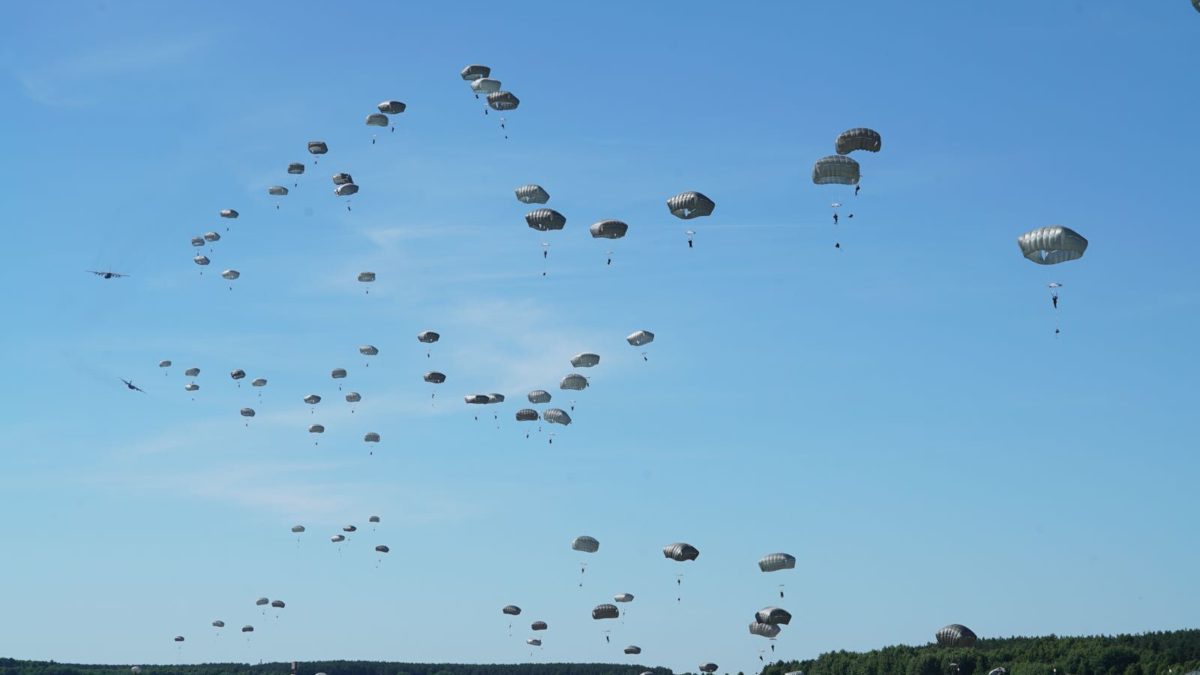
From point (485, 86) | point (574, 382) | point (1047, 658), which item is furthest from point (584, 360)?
point (1047, 658)

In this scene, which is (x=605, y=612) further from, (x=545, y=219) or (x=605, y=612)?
(x=545, y=219)

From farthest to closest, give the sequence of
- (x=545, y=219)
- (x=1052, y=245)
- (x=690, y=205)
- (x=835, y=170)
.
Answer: (x=545, y=219) < (x=690, y=205) < (x=835, y=170) < (x=1052, y=245)

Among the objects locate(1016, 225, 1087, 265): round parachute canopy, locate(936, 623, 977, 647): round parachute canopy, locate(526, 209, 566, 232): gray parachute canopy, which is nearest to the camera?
locate(1016, 225, 1087, 265): round parachute canopy

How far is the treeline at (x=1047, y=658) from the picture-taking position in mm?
144500

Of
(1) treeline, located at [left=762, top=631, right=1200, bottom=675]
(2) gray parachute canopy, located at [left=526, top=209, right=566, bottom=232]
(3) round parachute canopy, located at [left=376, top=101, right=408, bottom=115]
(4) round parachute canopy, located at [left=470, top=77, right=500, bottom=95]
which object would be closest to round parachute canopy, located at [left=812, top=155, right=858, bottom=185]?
(2) gray parachute canopy, located at [left=526, top=209, right=566, bottom=232]

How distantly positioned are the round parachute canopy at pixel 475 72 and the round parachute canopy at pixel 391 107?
31.7 feet

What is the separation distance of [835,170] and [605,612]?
53.1m

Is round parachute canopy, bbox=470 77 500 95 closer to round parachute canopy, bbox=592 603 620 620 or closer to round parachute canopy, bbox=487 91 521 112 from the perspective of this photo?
round parachute canopy, bbox=487 91 521 112

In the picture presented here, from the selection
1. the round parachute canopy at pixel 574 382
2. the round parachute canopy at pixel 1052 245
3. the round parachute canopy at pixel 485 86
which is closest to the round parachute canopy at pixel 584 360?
the round parachute canopy at pixel 574 382

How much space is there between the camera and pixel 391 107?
129m

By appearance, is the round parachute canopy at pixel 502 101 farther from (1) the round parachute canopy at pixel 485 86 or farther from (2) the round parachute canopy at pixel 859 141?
(2) the round parachute canopy at pixel 859 141

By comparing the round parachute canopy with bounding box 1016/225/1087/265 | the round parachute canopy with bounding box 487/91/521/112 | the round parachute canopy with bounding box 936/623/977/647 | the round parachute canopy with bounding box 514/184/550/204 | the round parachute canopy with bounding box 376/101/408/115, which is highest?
the round parachute canopy with bounding box 376/101/408/115

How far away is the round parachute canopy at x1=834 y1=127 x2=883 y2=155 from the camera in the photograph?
100m

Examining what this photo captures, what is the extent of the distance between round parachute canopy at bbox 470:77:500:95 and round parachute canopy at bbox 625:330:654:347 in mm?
23649
